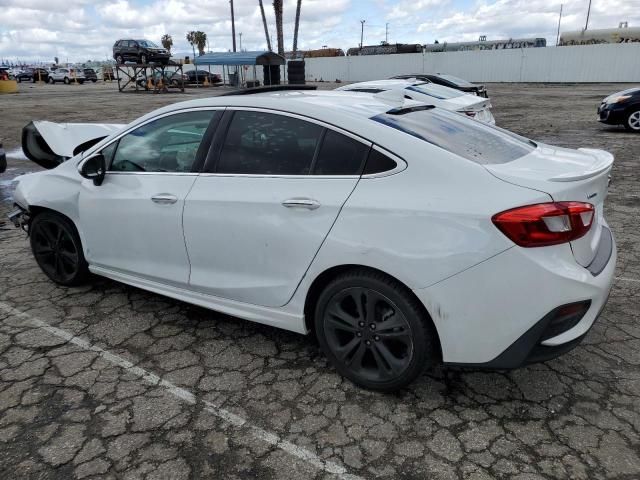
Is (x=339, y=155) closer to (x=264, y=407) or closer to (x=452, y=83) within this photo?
(x=264, y=407)

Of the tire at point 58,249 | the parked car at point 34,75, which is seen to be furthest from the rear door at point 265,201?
the parked car at point 34,75

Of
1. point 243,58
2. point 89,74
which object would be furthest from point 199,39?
point 243,58

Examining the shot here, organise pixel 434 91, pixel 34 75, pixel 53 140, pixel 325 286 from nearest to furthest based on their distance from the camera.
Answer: pixel 325 286, pixel 53 140, pixel 434 91, pixel 34 75

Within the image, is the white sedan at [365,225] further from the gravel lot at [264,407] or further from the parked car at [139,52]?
the parked car at [139,52]

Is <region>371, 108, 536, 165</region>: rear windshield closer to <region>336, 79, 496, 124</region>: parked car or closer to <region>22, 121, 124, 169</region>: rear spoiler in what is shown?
<region>22, 121, 124, 169</region>: rear spoiler

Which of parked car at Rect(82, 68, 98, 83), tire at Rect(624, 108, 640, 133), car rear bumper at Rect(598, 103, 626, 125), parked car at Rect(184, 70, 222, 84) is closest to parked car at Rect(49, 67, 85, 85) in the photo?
parked car at Rect(82, 68, 98, 83)

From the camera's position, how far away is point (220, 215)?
3.01 meters

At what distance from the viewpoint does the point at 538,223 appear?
2.23 meters

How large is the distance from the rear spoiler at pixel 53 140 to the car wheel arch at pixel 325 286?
10.7 feet

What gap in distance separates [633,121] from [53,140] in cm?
1220

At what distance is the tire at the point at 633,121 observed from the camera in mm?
11873

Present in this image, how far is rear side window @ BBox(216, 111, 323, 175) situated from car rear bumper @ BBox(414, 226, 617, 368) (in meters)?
1.02

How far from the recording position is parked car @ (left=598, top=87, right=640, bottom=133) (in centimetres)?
1181

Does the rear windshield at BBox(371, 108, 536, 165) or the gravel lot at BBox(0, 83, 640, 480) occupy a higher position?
the rear windshield at BBox(371, 108, 536, 165)
